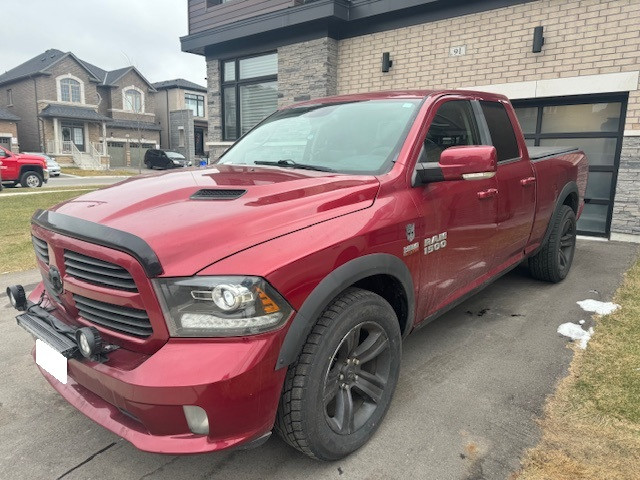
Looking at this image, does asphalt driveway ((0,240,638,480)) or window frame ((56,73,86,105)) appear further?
window frame ((56,73,86,105))

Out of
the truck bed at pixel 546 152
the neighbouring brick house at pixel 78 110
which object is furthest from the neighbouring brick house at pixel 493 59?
the neighbouring brick house at pixel 78 110

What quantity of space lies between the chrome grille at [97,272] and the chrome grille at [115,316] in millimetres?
89

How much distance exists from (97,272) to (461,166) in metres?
1.84

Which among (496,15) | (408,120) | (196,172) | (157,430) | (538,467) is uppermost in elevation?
(496,15)

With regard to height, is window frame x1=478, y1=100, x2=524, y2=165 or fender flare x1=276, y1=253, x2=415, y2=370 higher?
window frame x1=478, y1=100, x2=524, y2=165

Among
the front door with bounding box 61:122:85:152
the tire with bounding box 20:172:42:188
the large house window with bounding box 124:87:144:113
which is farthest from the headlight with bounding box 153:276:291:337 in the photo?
the large house window with bounding box 124:87:144:113

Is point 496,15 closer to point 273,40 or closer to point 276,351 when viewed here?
point 273,40

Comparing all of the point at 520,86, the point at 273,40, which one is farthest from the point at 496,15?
the point at 273,40

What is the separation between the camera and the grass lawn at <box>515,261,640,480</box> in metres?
2.17

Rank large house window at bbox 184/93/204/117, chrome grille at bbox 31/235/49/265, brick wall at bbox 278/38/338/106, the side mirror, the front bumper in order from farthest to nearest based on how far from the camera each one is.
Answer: large house window at bbox 184/93/204/117, brick wall at bbox 278/38/338/106, the side mirror, chrome grille at bbox 31/235/49/265, the front bumper

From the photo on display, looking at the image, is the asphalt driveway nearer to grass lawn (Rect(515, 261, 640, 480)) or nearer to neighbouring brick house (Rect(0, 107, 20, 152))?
grass lawn (Rect(515, 261, 640, 480))

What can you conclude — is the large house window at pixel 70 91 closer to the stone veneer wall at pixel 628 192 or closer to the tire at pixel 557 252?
the stone veneer wall at pixel 628 192

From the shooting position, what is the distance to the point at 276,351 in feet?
5.90

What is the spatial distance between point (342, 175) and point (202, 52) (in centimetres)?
1163
